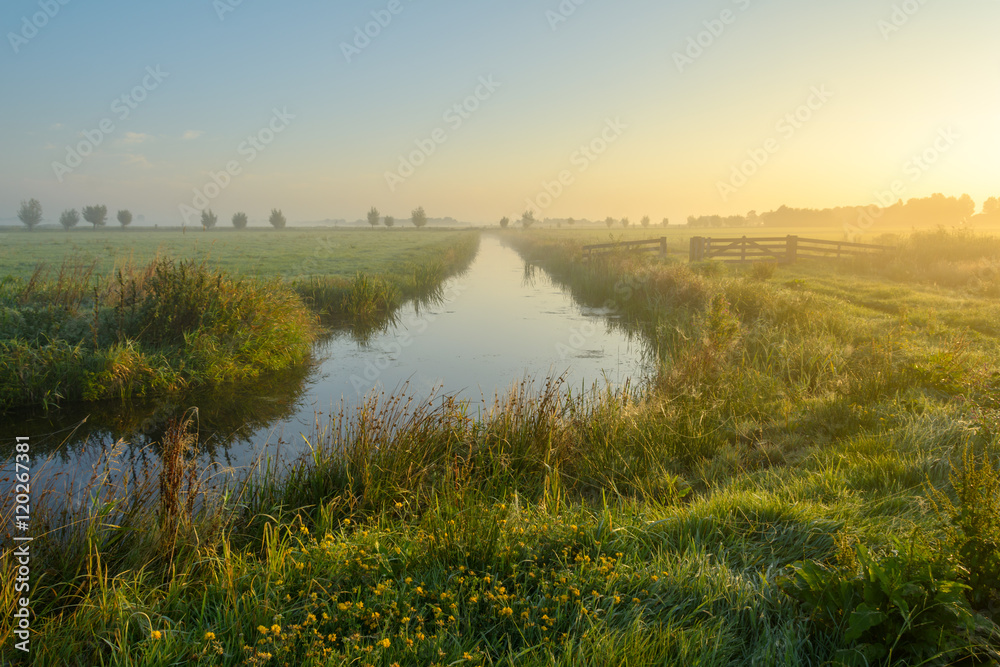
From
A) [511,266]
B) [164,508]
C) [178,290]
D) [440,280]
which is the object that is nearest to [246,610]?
[164,508]

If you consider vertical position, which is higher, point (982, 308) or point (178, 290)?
point (178, 290)

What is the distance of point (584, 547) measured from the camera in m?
3.44

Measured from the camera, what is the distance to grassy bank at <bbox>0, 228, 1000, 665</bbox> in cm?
253

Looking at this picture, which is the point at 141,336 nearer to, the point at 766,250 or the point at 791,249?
the point at 766,250

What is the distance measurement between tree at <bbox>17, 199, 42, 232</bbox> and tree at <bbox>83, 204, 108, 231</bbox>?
28.7 ft

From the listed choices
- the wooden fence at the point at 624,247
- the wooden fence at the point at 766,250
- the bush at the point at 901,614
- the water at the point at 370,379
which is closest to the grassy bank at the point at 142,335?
the water at the point at 370,379

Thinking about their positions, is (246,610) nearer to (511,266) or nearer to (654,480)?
(654,480)

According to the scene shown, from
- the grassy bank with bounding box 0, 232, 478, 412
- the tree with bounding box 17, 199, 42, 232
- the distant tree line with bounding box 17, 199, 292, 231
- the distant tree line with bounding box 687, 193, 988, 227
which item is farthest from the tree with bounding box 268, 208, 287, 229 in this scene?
the grassy bank with bounding box 0, 232, 478, 412

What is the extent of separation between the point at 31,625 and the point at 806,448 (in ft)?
21.3

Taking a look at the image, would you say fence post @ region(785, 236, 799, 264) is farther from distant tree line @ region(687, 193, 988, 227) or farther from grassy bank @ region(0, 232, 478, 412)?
distant tree line @ region(687, 193, 988, 227)

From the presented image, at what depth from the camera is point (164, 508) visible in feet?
12.9

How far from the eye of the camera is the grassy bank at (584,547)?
2.53 meters

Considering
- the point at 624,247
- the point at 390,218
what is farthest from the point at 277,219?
the point at 624,247

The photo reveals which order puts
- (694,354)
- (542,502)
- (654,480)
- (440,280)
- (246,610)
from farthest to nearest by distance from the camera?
1. (440,280)
2. (694,354)
3. (654,480)
4. (542,502)
5. (246,610)
